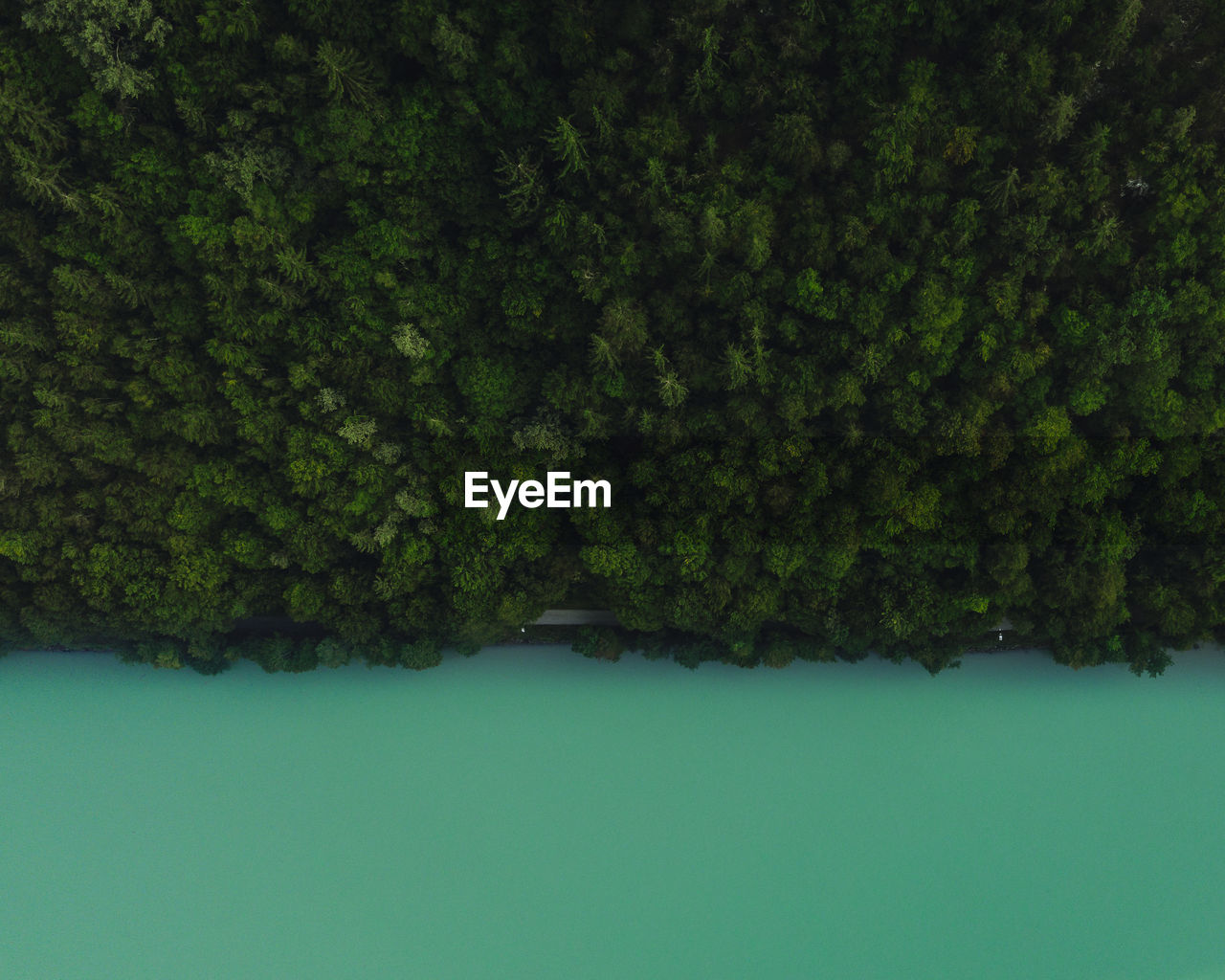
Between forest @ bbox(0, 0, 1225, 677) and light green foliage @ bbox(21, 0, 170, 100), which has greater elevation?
light green foliage @ bbox(21, 0, 170, 100)

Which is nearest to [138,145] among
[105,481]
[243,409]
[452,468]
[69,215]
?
[69,215]

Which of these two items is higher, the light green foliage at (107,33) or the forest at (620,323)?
the light green foliage at (107,33)

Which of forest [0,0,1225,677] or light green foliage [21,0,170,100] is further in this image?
forest [0,0,1225,677]

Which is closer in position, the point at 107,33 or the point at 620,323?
the point at 107,33

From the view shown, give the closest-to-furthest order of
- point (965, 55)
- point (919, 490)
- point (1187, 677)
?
1. point (965, 55)
2. point (919, 490)
3. point (1187, 677)

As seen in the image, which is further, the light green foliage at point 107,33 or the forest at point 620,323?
the forest at point 620,323

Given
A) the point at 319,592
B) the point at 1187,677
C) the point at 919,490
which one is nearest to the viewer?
the point at 919,490

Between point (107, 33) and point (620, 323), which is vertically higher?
point (107, 33)

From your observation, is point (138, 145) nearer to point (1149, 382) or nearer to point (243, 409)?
point (243, 409)
